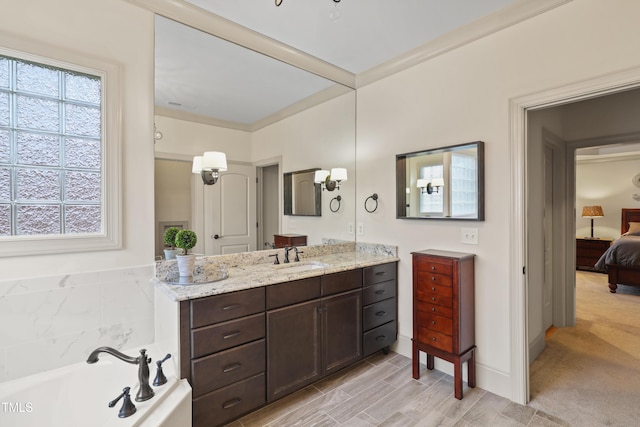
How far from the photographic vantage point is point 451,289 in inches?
88.6

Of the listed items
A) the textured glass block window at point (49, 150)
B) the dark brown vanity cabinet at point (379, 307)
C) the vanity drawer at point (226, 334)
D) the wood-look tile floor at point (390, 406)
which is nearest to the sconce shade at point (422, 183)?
the dark brown vanity cabinet at point (379, 307)

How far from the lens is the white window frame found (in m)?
1.73

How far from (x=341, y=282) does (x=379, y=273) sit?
1.48 feet

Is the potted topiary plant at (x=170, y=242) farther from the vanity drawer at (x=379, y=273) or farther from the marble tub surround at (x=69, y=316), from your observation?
the vanity drawer at (x=379, y=273)

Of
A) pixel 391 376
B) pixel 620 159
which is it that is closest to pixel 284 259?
pixel 391 376

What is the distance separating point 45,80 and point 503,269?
307cm

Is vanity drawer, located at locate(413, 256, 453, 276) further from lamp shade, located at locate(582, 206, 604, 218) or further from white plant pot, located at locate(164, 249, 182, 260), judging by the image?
lamp shade, located at locate(582, 206, 604, 218)

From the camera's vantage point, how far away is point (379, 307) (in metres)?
2.73

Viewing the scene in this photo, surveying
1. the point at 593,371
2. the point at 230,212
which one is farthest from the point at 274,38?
the point at 593,371

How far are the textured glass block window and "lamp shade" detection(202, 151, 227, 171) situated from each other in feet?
2.11

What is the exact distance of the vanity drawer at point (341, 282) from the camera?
2338 mm

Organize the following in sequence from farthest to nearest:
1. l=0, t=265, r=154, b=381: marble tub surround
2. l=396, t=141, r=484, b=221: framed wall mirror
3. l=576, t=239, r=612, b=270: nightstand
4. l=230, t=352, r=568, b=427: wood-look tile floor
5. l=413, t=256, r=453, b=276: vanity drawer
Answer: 1. l=576, t=239, r=612, b=270: nightstand
2. l=396, t=141, r=484, b=221: framed wall mirror
3. l=413, t=256, r=453, b=276: vanity drawer
4. l=230, t=352, r=568, b=427: wood-look tile floor
5. l=0, t=265, r=154, b=381: marble tub surround

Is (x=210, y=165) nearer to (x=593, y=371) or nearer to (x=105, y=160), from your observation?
(x=105, y=160)

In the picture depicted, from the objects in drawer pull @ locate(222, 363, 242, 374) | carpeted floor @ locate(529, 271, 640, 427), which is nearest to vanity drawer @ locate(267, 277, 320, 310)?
drawer pull @ locate(222, 363, 242, 374)
